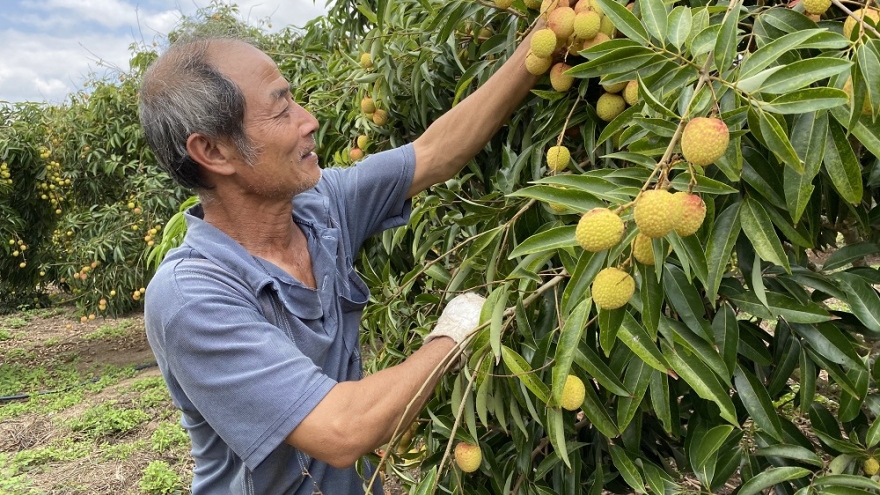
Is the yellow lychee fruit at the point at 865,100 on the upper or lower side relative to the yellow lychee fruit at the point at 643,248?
upper

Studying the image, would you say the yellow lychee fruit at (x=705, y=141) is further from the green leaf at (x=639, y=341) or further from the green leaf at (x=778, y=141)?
the green leaf at (x=639, y=341)

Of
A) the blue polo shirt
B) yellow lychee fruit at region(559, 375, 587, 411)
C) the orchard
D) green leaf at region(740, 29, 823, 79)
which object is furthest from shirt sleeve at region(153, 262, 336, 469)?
green leaf at region(740, 29, 823, 79)

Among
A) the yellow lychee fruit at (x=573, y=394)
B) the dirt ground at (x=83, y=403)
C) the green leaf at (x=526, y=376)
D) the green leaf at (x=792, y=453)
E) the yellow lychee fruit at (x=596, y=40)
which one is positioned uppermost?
the yellow lychee fruit at (x=596, y=40)

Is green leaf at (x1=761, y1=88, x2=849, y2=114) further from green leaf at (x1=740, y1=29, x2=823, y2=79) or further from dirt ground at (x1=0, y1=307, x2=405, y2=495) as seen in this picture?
dirt ground at (x1=0, y1=307, x2=405, y2=495)

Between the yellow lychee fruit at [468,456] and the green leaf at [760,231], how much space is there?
→ 47 cm

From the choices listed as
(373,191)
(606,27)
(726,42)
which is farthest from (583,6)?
(373,191)

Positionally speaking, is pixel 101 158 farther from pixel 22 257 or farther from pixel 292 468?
pixel 292 468

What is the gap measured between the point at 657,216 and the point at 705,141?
8 centimetres

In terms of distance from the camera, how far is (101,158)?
5.96 metres

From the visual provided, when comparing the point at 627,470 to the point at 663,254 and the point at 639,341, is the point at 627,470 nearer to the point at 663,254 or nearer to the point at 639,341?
the point at 639,341

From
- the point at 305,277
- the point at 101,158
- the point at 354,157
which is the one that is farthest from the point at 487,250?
the point at 101,158

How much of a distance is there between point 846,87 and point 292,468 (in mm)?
1140

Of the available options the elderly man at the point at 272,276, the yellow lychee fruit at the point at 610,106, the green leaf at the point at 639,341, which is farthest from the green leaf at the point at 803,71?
the elderly man at the point at 272,276

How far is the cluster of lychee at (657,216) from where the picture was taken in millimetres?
565
